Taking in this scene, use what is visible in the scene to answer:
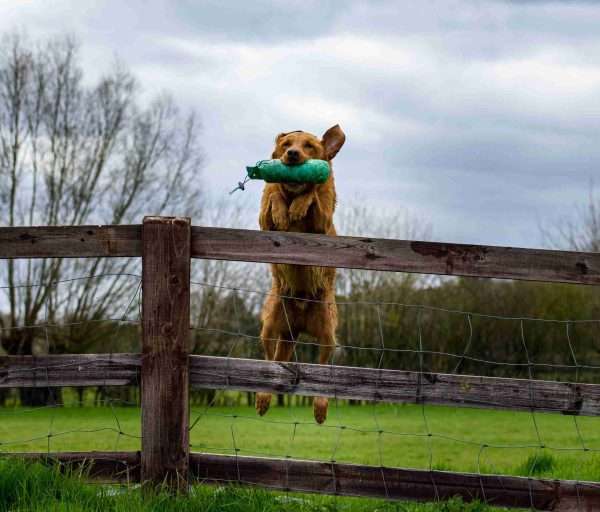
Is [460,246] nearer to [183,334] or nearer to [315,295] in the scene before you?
[315,295]

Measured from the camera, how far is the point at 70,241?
5.06 metres

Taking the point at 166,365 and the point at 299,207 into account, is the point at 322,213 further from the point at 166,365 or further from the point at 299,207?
the point at 166,365

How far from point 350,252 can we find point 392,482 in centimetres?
142

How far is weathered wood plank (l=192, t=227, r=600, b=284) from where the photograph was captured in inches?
193

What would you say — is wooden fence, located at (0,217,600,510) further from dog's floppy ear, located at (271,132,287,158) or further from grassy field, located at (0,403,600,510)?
grassy field, located at (0,403,600,510)

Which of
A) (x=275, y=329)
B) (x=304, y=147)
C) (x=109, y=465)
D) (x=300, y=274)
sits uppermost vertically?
(x=304, y=147)

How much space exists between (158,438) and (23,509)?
0.85 metres

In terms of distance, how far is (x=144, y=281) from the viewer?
485 cm

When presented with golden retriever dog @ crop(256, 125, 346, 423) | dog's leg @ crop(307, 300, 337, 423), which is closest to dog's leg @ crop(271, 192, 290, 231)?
golden retriever dog @ crop(256, 125, 346, 423)

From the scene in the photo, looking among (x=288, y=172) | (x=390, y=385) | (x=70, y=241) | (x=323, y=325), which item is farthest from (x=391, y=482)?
(x=70, y=241)

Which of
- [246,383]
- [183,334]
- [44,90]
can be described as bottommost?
[246,383]

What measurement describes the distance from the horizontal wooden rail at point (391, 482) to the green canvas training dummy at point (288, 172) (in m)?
1.76

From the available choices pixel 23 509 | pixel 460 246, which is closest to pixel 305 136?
pixel 460 246

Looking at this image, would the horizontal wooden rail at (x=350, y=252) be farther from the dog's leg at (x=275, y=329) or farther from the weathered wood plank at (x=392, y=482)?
the weathered wood plank at (x=392, y=482)
